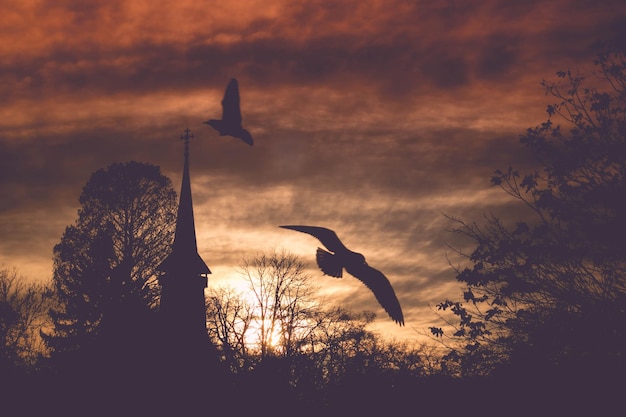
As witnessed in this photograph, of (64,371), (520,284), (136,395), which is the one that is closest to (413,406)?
(136,395)

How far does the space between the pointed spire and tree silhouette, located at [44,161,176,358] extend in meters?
3.16

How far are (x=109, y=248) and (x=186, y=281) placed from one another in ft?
19.9

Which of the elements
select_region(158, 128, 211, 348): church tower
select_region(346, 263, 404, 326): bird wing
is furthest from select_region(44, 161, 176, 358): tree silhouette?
select_region(346, 263, 404, 326): bird wing

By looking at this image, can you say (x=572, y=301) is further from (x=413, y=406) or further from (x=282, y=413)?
(x=413, y=406)

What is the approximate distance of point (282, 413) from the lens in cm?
2759

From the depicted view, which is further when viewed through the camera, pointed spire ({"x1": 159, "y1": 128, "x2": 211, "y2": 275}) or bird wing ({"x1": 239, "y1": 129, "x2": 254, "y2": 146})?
pointed spire ({"x1": 159, "y1": 128, "x2": 211, "y2": 275})

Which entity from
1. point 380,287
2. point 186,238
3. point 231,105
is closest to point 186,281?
point 186,238

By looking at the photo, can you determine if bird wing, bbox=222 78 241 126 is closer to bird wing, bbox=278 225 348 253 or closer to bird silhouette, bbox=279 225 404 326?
bird wing, bbox=278 225 348 253

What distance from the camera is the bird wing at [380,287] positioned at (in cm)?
920

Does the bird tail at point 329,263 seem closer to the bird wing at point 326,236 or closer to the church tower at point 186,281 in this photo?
the bird wing at point 326,236

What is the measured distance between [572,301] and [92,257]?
78.2ft

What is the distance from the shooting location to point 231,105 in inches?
312

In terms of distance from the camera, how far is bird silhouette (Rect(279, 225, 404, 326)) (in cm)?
898

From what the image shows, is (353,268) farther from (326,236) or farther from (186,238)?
(186,238)
